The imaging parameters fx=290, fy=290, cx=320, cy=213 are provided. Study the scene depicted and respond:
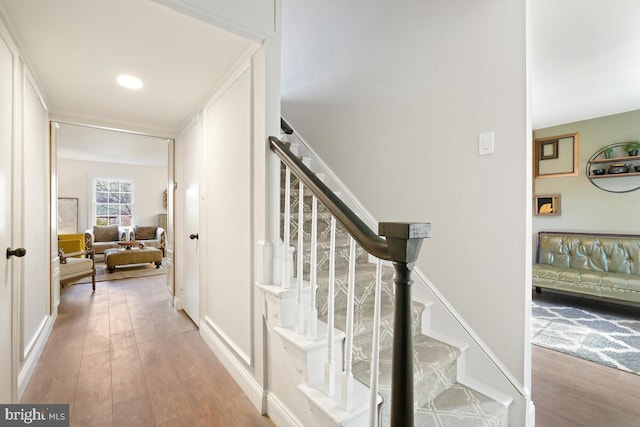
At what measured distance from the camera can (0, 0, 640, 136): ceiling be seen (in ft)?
4.79

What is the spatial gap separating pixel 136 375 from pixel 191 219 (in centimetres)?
142

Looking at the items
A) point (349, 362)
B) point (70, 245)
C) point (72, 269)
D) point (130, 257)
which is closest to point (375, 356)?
point (349, 362)

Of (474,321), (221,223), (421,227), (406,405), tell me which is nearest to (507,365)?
(474,321)

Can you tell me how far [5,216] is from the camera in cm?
150

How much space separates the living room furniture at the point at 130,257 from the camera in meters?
5.25

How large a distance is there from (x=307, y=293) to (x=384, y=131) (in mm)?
1420

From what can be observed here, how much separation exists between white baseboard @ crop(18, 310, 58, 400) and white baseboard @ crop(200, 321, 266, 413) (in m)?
1.09

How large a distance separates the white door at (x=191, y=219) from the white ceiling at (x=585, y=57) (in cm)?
279

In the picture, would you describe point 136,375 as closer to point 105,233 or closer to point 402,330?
point 402,330

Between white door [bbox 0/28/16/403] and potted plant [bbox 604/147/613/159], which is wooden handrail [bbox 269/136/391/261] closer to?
white door [bbox 0/28/16/403]

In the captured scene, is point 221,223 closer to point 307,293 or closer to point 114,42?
point 307,293

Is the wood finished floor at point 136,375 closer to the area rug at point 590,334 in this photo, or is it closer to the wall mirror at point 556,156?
the area rug at point 590,334

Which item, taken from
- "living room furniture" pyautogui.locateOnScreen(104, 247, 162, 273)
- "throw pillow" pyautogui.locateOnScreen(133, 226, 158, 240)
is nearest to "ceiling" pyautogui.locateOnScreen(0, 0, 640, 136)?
"living room furniture" pyautogui.locateOnScreen(104, 247, 162, 273)

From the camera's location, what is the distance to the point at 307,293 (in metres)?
1.51
